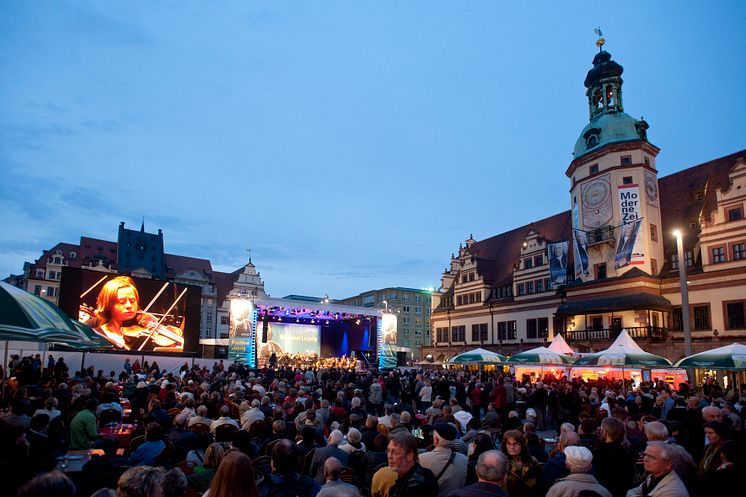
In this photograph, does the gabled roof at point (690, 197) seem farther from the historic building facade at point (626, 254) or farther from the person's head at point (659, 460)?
the person's head at point (659, 460)

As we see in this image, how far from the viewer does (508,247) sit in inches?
1955

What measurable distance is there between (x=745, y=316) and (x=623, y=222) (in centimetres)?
873

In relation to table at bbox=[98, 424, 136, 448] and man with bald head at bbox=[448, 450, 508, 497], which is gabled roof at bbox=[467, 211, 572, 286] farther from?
man with bald head at bbox=[448, 450, 508, 497]

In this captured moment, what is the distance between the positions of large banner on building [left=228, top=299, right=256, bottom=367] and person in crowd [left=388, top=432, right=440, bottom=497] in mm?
31222

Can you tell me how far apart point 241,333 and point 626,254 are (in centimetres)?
2505

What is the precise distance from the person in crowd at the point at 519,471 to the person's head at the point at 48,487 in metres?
3.90

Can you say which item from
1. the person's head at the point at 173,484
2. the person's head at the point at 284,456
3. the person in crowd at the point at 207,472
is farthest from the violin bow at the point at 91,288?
the person's head at the point at 173,484

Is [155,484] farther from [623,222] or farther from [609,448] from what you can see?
[623,222]

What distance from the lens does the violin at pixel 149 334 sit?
32094mm

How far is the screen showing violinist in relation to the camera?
1210 inches

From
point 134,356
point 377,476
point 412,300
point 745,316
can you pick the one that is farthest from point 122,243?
point 377,476

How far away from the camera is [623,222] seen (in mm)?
34000

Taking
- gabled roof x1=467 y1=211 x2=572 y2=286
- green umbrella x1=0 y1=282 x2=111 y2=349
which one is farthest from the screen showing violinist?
gabled roof x1=467 y1=211 x2=572 y2=286

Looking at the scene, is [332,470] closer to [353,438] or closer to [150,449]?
[353,438]
